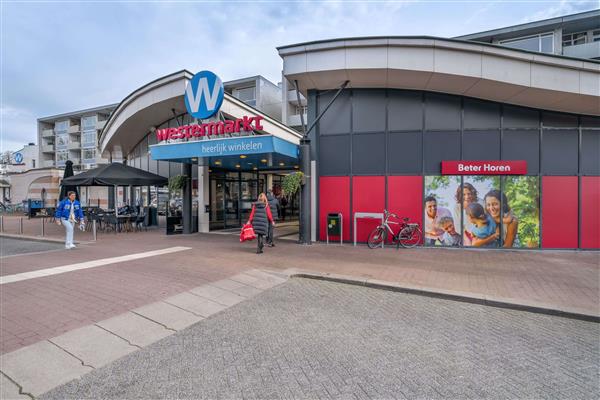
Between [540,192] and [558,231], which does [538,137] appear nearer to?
[540,192]

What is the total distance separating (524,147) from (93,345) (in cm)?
1186

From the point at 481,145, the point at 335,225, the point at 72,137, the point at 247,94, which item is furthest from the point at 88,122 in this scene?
the point at 481,145

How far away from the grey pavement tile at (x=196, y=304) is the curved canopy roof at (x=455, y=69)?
7.97m

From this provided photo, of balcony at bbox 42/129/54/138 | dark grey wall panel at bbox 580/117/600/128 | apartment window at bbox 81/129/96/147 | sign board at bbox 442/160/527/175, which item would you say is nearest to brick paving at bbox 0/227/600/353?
sign board at bbox 442/160/527/175

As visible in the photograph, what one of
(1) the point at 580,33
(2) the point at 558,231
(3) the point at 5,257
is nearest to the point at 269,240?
(3) the point at 5,257

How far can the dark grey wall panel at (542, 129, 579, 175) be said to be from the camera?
9773 millimetres

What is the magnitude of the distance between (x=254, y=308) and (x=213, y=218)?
34.9 ft

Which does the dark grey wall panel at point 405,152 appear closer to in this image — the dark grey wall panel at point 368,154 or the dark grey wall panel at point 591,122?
the dark grey wall panel at point 368,154

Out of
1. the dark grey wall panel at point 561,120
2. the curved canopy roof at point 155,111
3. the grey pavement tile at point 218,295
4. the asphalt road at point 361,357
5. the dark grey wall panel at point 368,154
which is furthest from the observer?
the curved canopy roof at point 155,111

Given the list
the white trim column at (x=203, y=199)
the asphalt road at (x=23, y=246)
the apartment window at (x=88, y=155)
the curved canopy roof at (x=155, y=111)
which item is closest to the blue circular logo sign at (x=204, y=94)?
the curved canopy roof at (x=155, y=111)

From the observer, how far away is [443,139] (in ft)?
33.7

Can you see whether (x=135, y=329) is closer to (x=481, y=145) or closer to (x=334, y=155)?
(x=334, y=155)

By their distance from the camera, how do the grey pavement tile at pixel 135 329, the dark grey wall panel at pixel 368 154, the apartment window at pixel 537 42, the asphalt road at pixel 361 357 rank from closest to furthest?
the asphalt road at pixel 361 357 → the grey pavement tile at pixel 135 329 → the dark grey wall panel at pixel 368 154 → the apartment window at pixel 537 42

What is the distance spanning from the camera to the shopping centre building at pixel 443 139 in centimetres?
941
